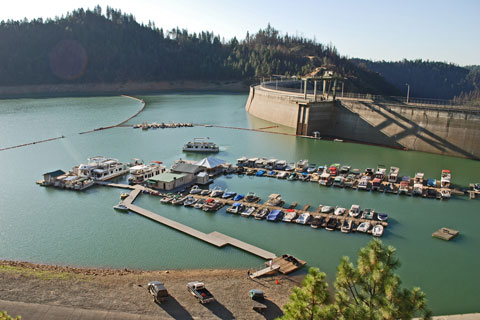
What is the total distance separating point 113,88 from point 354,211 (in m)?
137

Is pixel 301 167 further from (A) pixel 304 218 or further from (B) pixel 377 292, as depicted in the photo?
(B) pixel 377 292

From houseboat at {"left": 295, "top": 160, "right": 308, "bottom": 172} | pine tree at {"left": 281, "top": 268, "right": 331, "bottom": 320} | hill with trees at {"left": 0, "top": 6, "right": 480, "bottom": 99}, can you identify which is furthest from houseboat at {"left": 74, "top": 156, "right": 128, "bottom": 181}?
hill with trees at {"left": 0, "top": 6, "right": 480, "bottom": 99}

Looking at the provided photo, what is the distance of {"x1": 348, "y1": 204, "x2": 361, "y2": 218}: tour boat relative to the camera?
92.2 ft

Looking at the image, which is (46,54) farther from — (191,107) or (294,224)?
(294,224)

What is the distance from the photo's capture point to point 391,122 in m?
54.1

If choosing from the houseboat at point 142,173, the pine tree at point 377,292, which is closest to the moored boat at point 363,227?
the pine tree at point 377,292

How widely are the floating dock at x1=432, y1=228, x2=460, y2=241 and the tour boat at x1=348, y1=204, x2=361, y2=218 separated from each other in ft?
16.2

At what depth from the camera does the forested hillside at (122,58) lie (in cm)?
15338

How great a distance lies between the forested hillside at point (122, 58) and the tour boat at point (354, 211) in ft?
380

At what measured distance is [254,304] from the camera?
17.5 meters

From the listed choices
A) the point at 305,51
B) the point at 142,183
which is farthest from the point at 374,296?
the point at 305,51

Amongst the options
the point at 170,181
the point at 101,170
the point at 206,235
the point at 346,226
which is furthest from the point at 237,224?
the point at 101,170

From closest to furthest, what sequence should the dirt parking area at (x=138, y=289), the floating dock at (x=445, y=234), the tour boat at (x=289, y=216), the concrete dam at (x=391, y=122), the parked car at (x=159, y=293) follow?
the dirt parking area at (x=138, y=289), the parked car at (x=159, y=293), the floating dock at (x=445, y=234), the tour boat at (x=289, y=216), the concrete dam at (x=391, y=122)

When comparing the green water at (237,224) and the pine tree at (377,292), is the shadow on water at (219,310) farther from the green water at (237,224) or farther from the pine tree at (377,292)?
the pine tree at (377,292)
